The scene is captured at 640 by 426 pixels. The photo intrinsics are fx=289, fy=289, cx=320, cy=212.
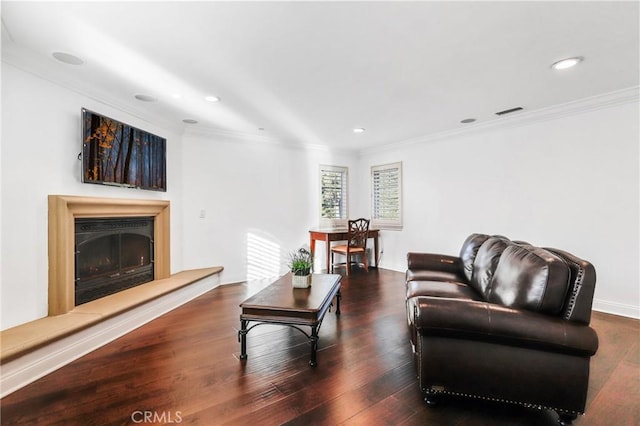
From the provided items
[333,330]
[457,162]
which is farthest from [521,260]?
[457,162]

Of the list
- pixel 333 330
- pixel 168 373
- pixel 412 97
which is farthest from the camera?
pixel 412 97

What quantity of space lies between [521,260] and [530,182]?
2410 mm

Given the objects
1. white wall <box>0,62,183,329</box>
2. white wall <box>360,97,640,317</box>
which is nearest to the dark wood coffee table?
white wall <box>0,62,183,329</box>

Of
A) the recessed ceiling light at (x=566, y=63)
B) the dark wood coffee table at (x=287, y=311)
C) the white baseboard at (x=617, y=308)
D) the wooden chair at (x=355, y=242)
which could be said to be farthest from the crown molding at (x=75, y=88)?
the white baseboard at (x=617, y=308)

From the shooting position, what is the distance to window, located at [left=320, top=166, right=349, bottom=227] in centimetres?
562

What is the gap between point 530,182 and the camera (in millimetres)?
3695

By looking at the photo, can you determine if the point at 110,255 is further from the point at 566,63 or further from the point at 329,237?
the point at 566,63

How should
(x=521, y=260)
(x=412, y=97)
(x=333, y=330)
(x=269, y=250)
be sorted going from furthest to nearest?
(x=269, y=250), (x=412, y=97), (x=333, y=330), (x=521, y=260)

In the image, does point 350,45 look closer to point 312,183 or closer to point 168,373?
point 168,373

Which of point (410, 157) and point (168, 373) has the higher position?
point (410, 157)

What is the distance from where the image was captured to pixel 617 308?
10.3 feet

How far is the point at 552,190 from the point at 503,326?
112 inches

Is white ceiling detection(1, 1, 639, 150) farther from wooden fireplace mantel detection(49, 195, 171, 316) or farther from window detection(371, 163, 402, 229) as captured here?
window detection(371, 163, 402, 229)

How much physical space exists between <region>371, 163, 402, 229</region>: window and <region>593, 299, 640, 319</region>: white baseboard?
276 centimetres
